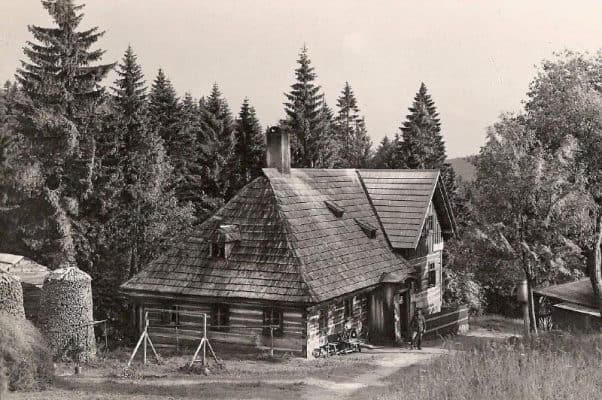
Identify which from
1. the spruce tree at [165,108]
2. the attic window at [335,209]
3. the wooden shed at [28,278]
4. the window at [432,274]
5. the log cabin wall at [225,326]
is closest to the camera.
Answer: the log cabin wall at [225,326]

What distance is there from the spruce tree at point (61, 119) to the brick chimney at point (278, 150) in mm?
10165

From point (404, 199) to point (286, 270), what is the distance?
35.6 feet

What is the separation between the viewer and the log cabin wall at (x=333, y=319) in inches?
953

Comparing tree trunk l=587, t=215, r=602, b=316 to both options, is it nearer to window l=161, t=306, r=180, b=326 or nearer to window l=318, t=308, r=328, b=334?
window l=318, t=308, r=328, b=334

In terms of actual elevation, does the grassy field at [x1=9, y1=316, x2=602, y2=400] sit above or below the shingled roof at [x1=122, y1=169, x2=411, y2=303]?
below

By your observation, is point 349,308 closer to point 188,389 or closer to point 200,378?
point 200,378

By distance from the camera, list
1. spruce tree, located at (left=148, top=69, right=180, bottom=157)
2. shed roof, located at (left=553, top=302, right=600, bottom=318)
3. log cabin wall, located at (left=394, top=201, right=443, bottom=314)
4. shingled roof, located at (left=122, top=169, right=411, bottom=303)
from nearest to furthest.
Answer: shingled roof, located at (left=122, top=169, right=411, bottom=303) < shed roof, located at (left=553, top=302, right=600, bottom=318) < log cabin wall, located at (left=394, top=201, right=443, bottom=314) < spruce tree, located at (left=148, top=69, right=180, bottom=157)

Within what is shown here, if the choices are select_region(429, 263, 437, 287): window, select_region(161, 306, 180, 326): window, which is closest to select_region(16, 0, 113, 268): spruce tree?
select_region(161, 306, 180, 326): window

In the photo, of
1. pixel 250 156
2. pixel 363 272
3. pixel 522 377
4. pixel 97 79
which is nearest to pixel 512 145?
pixel 363 272

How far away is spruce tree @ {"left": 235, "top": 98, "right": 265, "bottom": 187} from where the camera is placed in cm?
5231

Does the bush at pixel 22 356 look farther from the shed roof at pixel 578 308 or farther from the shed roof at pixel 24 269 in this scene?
the shed roof at pixel 578 308

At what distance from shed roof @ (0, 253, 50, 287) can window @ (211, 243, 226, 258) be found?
780 cm

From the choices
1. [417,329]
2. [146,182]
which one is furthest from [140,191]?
[417,329]

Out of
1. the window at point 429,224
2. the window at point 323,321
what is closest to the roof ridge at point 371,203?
the window at point 429,224
